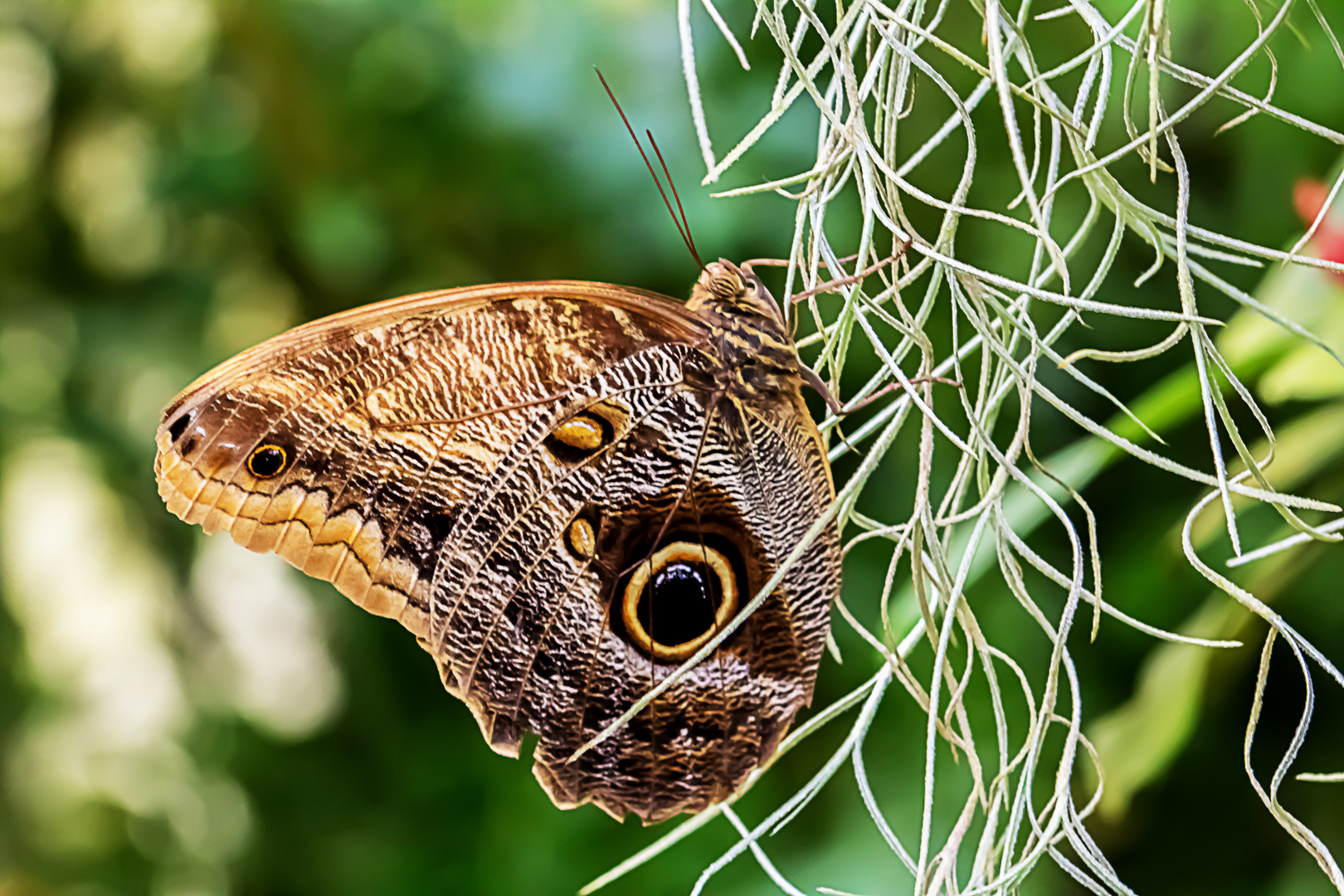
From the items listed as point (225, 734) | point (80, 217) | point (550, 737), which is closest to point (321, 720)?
point (225, 734)

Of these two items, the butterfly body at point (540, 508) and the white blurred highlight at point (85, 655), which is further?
the white blurred highlight at point (85, 655)

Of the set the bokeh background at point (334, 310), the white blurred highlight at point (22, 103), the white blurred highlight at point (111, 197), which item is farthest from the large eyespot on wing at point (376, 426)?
A: the white blurred highlight at point (22, 103)

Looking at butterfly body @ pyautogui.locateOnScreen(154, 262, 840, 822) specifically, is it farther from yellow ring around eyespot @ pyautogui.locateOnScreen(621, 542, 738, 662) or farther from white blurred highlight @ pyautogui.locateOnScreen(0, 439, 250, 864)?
white blurred highlight @ pyautogui.locateOnScreen(0, 439, 250, 864)

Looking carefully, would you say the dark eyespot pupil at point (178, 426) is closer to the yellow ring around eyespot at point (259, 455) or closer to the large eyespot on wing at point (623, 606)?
Result: the yellow ring around eyespot at point (259, 455)

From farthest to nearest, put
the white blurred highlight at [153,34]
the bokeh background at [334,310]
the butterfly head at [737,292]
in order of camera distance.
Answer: the white blurred highlight at [153,34] → the bokeh background at [334,310] → the butterfly head at [737,292]

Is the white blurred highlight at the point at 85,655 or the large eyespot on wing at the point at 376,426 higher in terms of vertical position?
the large eyespot on wing at the point at 376,426

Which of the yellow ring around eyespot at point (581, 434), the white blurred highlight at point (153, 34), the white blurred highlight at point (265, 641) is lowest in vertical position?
the white blurred highlight at point (265, 641)

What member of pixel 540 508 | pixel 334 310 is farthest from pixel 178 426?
pixel 334 310

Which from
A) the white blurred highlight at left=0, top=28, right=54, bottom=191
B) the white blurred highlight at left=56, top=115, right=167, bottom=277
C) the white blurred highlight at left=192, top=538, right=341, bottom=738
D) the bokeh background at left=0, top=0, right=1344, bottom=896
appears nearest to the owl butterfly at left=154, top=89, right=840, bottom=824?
the bokeh background at left=0, top=0, right=1344, bottom=896
